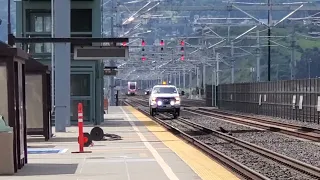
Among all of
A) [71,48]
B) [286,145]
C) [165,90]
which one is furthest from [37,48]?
[286,145]

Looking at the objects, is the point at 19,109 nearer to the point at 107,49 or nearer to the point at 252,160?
the point at 252,160

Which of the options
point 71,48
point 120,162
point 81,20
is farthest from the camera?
point 81,20

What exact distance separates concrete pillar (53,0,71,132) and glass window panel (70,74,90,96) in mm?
4806

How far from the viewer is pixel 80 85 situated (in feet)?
113

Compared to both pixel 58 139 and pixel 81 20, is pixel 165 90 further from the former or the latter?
pixel 58 139

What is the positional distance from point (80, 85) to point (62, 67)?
17.2 feet

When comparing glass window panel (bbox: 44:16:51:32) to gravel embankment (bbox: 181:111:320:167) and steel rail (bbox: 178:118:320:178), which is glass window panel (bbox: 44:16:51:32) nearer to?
gravel embankment (bbox: 181:111:320:167)

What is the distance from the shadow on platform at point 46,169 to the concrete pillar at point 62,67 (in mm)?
11936

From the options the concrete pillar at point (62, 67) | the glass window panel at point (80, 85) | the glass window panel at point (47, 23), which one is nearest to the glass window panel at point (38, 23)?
the glass window panel at point (47, 23)

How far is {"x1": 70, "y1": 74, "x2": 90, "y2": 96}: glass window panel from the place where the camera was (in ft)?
113

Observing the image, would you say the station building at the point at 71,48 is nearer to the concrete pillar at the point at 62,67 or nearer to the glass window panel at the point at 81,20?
the glass window panel at the point at 81,20

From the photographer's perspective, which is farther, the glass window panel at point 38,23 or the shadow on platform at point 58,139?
the glass window panel at point 38,23

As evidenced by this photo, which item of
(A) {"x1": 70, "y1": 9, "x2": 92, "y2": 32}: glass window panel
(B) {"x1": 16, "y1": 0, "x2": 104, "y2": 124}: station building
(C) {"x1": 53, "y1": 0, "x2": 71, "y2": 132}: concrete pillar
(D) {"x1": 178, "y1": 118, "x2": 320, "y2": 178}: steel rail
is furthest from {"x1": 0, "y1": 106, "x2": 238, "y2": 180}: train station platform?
(A) {"x1": 70, "y1": 9, "x2": 92, "y2": 32}: glass window panel

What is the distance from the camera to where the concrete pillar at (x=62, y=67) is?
2917cm
